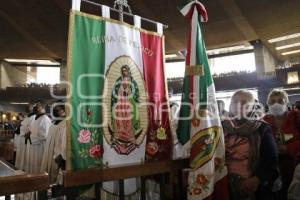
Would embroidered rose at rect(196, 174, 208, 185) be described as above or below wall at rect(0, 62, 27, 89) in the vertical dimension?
below

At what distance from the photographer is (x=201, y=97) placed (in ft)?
8.27

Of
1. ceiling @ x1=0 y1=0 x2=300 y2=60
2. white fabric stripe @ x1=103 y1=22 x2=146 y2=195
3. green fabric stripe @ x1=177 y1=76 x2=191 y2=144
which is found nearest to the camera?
white fabric stripe @ x1=103 y1=22 x2=146 y2=195

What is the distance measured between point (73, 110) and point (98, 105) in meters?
0.19

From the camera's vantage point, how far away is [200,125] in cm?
246

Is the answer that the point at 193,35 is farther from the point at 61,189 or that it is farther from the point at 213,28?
the point at 213,28

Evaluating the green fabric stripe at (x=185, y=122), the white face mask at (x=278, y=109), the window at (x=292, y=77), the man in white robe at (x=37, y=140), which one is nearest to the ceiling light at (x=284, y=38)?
the window at (x=292, y=77)

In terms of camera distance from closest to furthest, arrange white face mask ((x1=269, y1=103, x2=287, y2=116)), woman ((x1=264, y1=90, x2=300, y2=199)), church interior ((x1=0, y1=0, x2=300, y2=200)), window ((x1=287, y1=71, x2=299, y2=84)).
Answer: church interior ((x1=0, y1=0, x2=300, y2=200))
woman ((x1=264, y1=90, x2=300, y2=199))
white face mask ((x1=269, y1=103, x2=287, y2=116))
window ((x1=287, y1=71, x2=299, y2=84))

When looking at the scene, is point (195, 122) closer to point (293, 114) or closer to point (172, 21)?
point (293, 114)

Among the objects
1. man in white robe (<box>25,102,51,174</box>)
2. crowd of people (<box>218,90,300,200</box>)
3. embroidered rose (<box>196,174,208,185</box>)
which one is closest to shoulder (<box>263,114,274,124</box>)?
crowd of people (<box>218,90,300,200</box>)

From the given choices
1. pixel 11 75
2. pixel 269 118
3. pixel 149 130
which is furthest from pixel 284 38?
pixel 11 75

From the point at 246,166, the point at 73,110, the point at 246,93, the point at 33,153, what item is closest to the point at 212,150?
the point at 246,166

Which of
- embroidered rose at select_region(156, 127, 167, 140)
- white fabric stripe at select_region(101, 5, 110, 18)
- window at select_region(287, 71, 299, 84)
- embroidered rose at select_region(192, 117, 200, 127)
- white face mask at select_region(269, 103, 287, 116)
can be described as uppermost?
window at select_region(287, 71, 299, 84)

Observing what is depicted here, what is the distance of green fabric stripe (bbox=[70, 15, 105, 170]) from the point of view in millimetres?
1968

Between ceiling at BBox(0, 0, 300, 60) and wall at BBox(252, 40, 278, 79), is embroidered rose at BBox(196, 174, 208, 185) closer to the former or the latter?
ceiling at BBox(0, 0, 300, 60)
